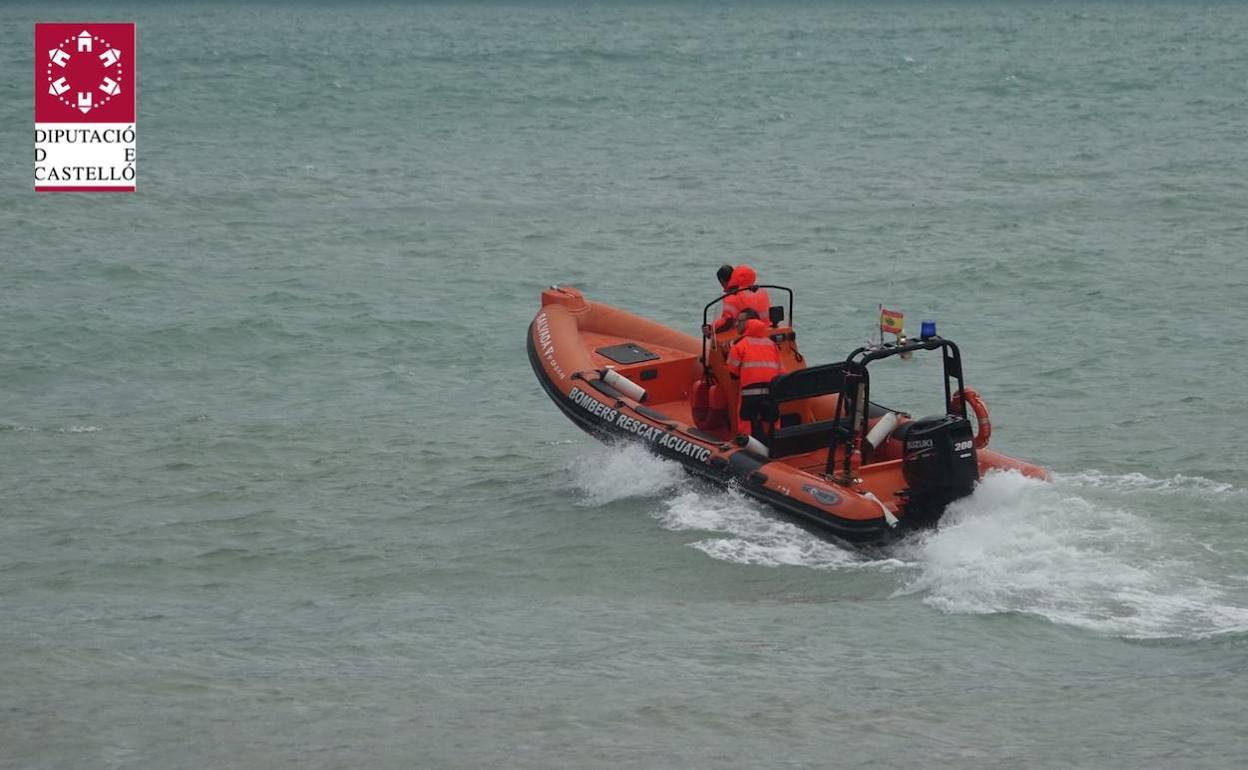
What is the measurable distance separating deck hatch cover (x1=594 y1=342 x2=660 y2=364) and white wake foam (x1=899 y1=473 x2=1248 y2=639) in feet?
10.4

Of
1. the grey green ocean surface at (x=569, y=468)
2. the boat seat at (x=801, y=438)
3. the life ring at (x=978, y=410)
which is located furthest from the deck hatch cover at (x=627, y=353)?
the life ring at (x=978, y=410)

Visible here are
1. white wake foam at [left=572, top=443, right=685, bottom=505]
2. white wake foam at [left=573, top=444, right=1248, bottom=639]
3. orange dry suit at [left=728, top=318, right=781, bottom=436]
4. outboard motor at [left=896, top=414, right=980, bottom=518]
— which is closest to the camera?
white wake foam at [left=573, top=444, right=1248, bottom=639]

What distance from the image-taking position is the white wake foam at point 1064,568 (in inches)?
359

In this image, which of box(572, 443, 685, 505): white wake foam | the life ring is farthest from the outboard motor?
box(572, 443, 685, 505): white wake foam

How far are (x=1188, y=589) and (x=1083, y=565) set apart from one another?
58 centimetres

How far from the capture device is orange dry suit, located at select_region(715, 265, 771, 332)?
11.8 meters

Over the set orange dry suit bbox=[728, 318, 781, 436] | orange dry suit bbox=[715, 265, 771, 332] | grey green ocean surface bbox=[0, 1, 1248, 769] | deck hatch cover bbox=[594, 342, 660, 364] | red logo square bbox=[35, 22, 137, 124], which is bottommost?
grey green ocean surface bbox=[0, 1, 1248, 769]

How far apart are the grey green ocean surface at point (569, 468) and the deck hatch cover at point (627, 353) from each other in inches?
31.8

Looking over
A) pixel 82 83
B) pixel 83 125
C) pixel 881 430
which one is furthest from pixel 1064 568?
pixel 82 83

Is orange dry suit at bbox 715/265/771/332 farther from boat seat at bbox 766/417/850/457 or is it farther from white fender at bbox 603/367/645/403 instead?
boat seat at bbox 766/417/850/457

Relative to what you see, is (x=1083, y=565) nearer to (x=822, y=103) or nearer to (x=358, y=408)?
(x=358, y=408)

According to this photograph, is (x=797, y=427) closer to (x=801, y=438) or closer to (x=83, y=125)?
(x=801, y=438)

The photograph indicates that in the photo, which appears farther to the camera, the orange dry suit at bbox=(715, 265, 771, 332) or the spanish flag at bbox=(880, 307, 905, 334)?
the orange dry suit at bbox=(715, 265, 771, 332)

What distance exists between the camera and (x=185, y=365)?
15.9 metres
